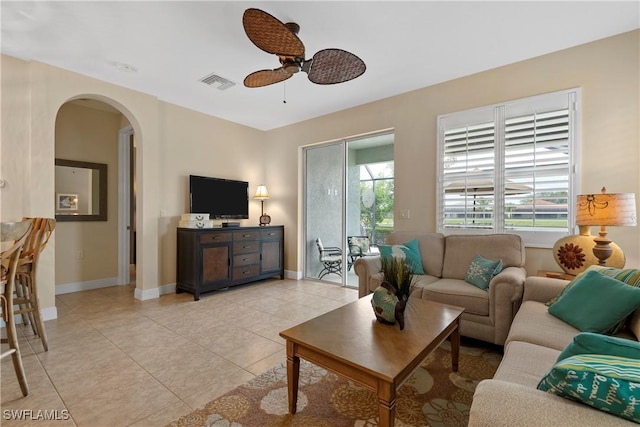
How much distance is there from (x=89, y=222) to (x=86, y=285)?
36.6 inches

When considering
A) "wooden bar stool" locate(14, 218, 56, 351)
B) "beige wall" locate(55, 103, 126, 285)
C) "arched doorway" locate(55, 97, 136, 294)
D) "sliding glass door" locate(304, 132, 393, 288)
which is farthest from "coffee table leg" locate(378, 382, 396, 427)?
"beige wall" locate(55, 103, 126, 285)

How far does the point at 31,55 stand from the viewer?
2.88 metres

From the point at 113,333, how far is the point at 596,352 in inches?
135

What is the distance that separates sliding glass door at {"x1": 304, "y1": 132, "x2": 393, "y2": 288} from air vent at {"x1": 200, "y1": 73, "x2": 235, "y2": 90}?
6.13ft

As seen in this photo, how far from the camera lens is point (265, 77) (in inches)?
102

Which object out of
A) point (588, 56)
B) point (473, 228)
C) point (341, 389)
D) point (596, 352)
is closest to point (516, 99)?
point (588, 56)

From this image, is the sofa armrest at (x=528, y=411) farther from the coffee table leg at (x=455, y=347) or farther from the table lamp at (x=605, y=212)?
the table lamp at (x=605, y=212)

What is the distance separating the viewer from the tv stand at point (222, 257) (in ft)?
12.6

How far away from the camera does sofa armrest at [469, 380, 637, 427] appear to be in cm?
79

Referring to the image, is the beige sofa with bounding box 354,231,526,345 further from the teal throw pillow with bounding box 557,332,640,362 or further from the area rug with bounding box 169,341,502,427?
the teal throw pillow with bounding box 557,332,640,362

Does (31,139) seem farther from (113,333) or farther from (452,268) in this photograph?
(452,268)

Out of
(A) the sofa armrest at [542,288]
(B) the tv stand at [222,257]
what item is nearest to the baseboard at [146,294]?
(B) the tv stand at [222,257]

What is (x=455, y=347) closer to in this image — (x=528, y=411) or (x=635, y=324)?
(x=635, y=324)

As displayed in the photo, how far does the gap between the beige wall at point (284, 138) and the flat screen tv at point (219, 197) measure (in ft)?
0.60
